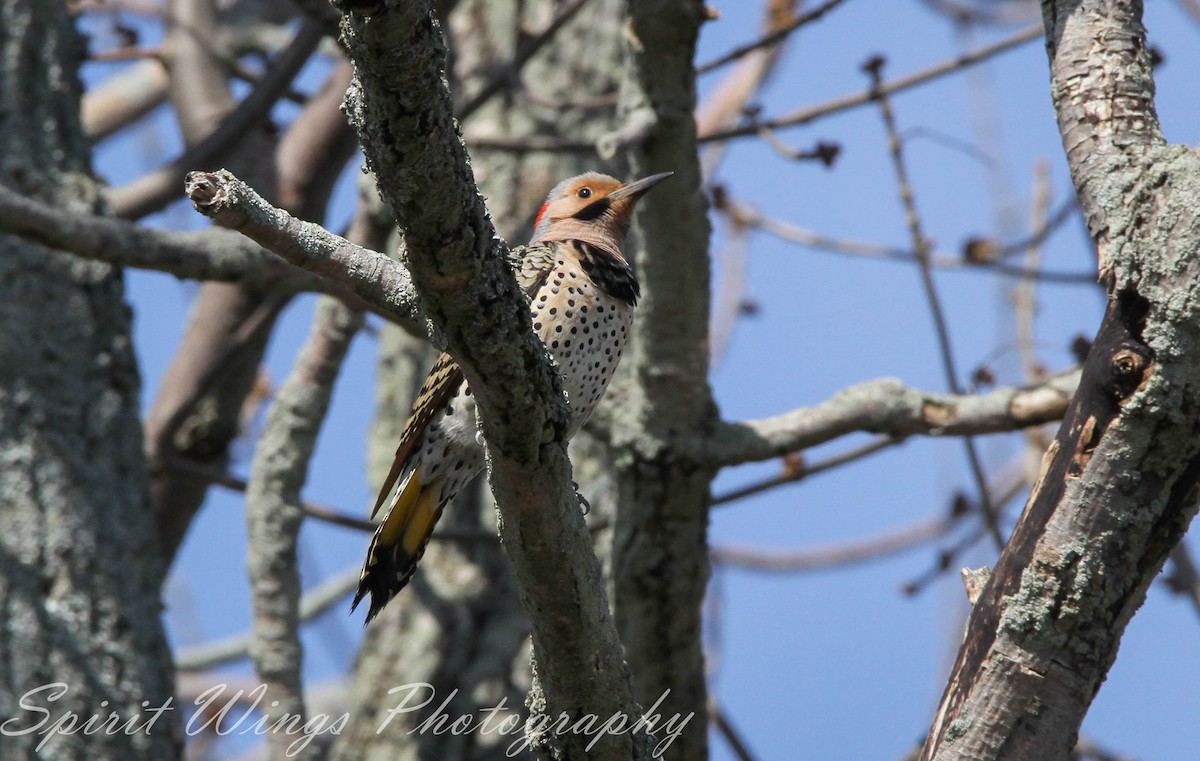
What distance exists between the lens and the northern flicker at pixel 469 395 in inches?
144

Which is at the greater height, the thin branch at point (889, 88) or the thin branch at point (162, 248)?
the thin branch at point (889, 88)

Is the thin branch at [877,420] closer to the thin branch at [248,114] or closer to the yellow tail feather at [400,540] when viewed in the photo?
the yellow tail feather at [400,540]

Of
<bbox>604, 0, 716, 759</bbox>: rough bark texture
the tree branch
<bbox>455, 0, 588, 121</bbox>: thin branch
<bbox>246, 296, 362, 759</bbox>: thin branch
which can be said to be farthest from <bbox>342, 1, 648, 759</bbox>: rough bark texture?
<bbox>455, 0, 588, 121</bbox>: thin branch

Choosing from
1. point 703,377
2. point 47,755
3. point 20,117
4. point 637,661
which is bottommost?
point 47,755

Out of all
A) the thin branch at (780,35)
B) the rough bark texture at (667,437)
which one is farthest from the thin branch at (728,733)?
the thin branch at (780,35)

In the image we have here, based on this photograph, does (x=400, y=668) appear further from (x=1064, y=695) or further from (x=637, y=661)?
(x=1064, y=695)

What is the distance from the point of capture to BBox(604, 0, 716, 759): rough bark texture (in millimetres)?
3779

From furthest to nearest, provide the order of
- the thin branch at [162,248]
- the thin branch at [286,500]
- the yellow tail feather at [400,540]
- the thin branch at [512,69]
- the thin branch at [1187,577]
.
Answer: the thin branch at [512,69] → the thin branch at [286,500] → the thin branch at [1187,577] → the yellow tail feather at [400,540] → the thin branch at [162,248]

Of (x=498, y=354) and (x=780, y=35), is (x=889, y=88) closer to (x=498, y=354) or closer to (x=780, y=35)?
(x=780, y=35)

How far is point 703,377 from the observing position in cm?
397

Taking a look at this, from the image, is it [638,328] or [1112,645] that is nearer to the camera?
[1112,645]

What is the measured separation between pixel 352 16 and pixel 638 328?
90.3 inches

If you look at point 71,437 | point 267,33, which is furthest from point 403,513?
point 267,33

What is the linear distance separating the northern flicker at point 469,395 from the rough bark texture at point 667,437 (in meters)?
0.10
